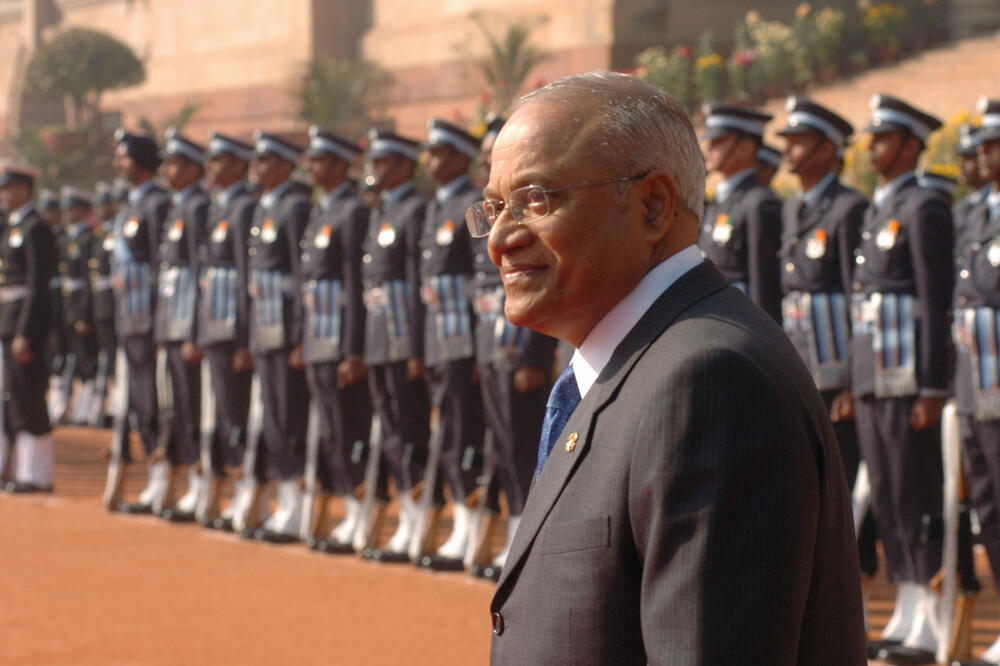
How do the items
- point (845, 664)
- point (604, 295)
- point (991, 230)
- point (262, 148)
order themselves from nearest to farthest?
point (845, 664) < point (604, 295) < point (991, 230) < point (262, 148)

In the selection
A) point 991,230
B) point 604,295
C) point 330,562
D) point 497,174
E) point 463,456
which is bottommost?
point 330,562

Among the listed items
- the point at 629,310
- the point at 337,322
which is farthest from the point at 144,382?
the point at 629,310

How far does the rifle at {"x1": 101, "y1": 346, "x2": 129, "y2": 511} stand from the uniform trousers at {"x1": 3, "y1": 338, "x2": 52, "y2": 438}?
3.17 feet

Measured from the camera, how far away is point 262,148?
10023 mm

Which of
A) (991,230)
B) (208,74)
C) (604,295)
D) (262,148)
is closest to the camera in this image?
(604,295)

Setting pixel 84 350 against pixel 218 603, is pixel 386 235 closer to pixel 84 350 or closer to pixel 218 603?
pixel 218 603

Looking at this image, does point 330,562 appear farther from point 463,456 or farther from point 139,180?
Answer: point 139,180

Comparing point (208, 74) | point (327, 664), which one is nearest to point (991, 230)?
point (327, 664)

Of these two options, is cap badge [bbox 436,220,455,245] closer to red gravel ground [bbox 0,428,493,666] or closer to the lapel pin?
red gravel ground [bbox 0,428,493,666]

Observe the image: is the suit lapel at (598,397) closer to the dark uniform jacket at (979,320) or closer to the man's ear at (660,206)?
the man's ear at (660,206)

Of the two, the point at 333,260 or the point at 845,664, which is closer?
the point at 845,664

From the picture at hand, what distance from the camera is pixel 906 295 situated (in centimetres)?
678

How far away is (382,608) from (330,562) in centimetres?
134

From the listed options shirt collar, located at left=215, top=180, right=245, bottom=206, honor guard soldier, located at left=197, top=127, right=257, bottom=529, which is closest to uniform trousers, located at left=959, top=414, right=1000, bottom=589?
honor guard soldier, located at left=197, top=127, right=257, bottom=529
